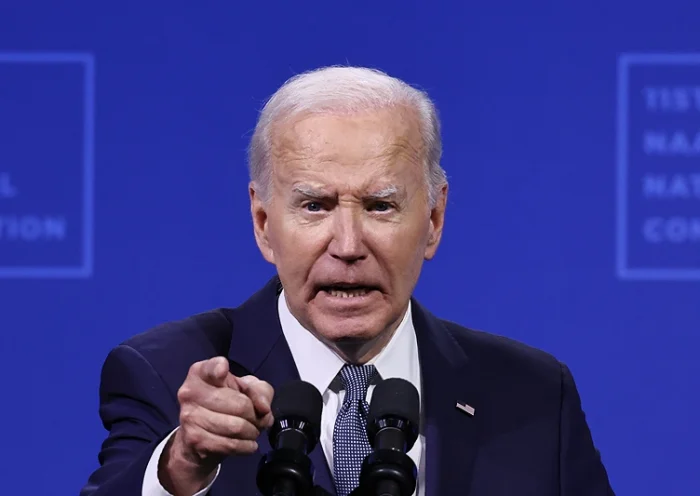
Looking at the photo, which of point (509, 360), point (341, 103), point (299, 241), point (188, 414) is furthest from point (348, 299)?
point (188, 414)

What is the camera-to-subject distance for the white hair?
2285mm

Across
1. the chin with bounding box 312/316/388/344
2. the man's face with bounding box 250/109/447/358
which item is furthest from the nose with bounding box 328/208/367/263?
the chin with bounding box 312/316/388/344

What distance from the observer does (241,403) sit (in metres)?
1.66

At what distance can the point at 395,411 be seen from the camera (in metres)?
1.72

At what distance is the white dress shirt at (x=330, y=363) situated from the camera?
2318 millimetres

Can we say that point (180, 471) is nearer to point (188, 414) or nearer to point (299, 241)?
point (188, 414)

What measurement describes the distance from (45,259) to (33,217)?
0.12m

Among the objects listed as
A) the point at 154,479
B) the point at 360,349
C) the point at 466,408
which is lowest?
the point at 154,479

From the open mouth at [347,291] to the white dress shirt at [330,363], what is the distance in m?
0.17

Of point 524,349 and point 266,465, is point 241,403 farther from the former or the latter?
point 524,349

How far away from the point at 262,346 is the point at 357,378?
195mm

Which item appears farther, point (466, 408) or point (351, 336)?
point (466, 408)

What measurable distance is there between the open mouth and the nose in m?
0.06

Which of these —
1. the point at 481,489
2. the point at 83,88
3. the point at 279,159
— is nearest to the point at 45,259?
Answer: the point at 83,88
